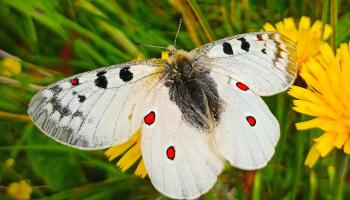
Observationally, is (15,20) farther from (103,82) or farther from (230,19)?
(103,82)

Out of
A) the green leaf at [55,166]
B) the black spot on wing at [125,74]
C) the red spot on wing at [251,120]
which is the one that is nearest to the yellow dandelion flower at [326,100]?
the red spot on wing at [251,120]

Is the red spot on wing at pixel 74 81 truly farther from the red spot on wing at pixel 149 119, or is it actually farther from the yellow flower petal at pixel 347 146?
the yellow flower petal at pixel 347 146

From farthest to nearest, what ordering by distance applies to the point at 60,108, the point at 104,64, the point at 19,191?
1. the point at 104,64
2. the point at 19,191
3. the point at 60,108

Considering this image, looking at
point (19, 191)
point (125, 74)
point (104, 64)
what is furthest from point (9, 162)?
point (125, 74)

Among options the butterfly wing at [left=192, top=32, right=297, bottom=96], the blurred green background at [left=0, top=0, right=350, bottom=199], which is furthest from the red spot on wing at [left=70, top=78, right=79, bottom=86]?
the blurred green background at [left=0, top=0, right=350, bottom=199]

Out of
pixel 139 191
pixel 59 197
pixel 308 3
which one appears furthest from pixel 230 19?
pixel 59 197

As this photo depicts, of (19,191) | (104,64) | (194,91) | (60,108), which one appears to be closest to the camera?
(60,108)

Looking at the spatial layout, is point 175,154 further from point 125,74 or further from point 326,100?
point 326,100
